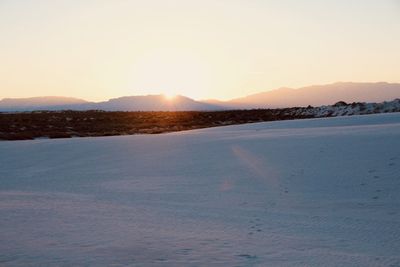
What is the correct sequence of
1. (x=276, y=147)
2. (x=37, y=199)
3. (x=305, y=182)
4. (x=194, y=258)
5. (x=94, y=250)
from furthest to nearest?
1. (x=276, y=147)
2. (x=305, y=182)
3. (x=37, y=199)
4. (x=94, y=250)
5. (x=194, y=258)

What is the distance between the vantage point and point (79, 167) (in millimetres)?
15562

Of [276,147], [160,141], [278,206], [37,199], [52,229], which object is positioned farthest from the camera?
[160,141]

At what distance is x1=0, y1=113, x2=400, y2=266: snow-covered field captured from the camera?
18.4 feet

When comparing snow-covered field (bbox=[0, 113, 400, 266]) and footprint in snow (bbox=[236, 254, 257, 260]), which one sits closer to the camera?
footprint in snow (bbox=[236, 254, 257, 260])

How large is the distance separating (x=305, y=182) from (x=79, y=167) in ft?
27.1

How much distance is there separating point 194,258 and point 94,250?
130 centimetres

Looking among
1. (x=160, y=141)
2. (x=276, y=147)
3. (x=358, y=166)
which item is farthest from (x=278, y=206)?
(x=160, y=141)

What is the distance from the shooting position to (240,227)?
7031 mm

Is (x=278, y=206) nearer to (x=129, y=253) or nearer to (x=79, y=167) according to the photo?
(x=129, y=253)

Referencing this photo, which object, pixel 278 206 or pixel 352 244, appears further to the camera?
pixel 278 206

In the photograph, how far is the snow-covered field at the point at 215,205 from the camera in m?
5.60

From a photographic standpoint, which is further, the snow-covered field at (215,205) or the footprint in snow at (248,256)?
the snow-covered field at (215,205)

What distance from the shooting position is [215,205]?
8.87 m

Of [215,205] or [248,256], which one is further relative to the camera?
[215,205]
